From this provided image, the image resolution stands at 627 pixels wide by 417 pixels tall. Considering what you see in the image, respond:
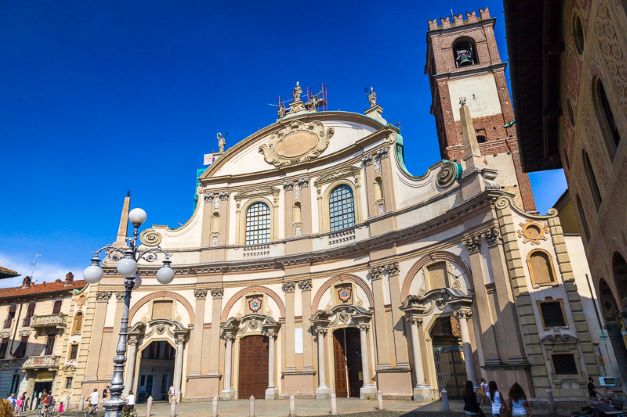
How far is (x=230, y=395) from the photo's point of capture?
73.8ft

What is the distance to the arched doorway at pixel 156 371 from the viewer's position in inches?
1199

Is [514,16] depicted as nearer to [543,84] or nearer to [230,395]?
[543,84]

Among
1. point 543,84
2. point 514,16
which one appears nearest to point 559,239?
point 543,84

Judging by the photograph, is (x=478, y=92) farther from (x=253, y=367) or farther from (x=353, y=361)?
(x=253, y=367)

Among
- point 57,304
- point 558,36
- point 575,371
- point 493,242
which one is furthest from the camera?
point 57,304

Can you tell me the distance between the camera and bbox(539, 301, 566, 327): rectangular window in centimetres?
1524

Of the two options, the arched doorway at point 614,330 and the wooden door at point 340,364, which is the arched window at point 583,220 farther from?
the wooden door at point 340,364

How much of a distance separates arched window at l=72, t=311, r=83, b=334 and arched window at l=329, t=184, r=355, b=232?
15831mm

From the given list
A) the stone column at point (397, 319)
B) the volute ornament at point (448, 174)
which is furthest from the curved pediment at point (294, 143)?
the stone column at point (397, 319)

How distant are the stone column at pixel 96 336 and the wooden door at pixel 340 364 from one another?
42.0ft

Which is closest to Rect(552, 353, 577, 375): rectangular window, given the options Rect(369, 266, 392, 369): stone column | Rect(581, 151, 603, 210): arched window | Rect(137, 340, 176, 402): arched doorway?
Rect(369, 266, 392, 369): stone column

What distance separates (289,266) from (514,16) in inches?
736

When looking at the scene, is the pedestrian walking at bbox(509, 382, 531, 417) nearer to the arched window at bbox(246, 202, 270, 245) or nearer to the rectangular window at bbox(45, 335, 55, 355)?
the arched window at bbox(246, 202, 270, 245)

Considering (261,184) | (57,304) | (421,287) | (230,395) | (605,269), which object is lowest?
(230,395)
